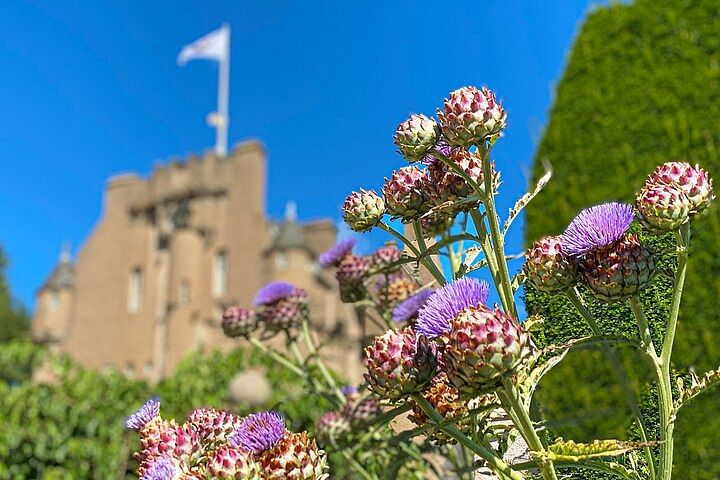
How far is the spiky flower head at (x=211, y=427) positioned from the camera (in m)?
0.71

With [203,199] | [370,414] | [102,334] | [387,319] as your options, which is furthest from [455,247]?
[102,334]

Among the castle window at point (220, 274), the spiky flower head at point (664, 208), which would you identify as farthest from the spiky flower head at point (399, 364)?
the castle window at point (220, 274)

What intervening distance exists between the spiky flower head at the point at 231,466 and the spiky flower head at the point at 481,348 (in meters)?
0.17

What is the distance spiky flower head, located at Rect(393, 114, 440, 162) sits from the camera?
28.2 inches

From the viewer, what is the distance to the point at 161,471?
59 centimetres

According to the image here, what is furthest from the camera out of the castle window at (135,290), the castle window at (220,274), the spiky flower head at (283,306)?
the castle window at (135,290)

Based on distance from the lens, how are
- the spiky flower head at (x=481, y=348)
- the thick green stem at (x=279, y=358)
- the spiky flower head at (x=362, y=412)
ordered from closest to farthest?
the spiky flower head at (x=481, y=348)
the spiky flower head at (x=362, y=412)
the thick green stem at (x=279, y=358)

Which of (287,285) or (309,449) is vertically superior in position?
(287,285)

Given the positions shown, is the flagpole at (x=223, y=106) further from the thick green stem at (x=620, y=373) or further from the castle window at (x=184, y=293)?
the thick green stem at (x=620, y=373)

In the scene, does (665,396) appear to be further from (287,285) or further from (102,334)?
(102,334)

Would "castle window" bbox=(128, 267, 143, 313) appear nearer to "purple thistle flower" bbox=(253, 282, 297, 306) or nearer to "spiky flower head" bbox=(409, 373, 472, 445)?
"purple thistle flower" bbox=(253, 282, 297, 306)

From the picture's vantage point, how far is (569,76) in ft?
12.4

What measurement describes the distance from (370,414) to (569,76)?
312 cm

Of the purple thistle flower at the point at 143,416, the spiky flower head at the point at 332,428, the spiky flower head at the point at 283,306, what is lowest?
the purple thistle flower at the point at 143,416
